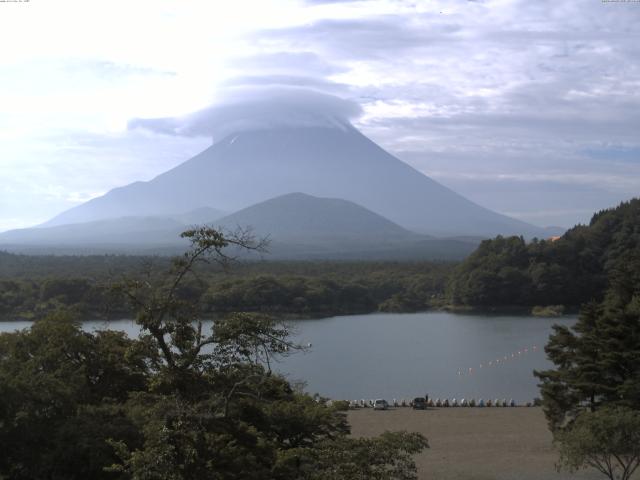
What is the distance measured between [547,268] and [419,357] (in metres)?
19.6

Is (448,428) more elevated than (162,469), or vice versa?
(162,469)

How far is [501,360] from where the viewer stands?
87.8ft

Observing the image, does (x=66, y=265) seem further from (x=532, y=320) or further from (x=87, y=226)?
(x=87, y=226)

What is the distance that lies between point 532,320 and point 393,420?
78.6 ft

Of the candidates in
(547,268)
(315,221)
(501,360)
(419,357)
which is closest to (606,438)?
(501,360)

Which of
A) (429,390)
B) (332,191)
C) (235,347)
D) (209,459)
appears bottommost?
(429,390)

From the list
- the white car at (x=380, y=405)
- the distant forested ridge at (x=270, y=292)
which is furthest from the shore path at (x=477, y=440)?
Result: the distant forested ridge at (x=270, y=292)

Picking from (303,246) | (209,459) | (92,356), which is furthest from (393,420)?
(303,246)

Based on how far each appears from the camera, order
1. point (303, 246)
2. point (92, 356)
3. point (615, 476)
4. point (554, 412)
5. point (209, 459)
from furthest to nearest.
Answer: point (303, 246), point (554, 412), point (615, 476), point (92, 356), point (209, 459)

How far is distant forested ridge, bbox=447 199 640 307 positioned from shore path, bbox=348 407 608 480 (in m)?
27.3

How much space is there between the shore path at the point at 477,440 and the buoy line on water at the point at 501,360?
6424mm

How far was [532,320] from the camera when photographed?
38969 mm

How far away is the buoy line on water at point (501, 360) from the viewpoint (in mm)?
24891

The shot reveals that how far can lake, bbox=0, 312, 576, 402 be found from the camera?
72.6ft
